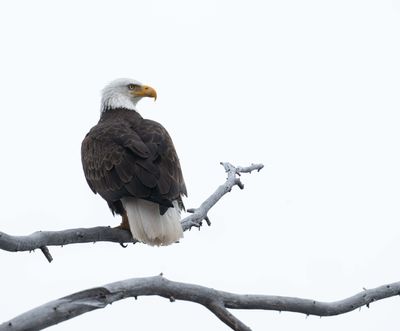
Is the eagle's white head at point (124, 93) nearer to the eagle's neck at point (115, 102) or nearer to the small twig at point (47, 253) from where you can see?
the eagle's neck at point (115, 102)

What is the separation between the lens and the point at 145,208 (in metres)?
7.03

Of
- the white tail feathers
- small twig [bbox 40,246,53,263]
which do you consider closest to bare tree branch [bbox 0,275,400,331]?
small twig [bbox 40,246,53,263]

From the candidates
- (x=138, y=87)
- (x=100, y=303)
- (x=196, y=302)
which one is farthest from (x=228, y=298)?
(x=138, y=87)

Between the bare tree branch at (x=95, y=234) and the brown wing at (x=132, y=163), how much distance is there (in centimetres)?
33

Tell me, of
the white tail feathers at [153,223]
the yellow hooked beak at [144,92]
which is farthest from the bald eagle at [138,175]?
the yellow hooked beak at [144,92]

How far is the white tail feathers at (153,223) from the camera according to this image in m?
6.74

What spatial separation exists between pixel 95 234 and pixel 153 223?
895mm

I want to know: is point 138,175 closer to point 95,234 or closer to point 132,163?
point 132,163

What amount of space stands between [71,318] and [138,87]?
214 inches

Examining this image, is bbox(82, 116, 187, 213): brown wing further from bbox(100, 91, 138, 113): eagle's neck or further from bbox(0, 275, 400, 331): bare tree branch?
bbox(0, 275, 400, 331): bare tree branch

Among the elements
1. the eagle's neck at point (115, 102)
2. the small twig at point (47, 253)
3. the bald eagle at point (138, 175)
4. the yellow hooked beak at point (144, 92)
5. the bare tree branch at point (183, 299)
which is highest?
the yellow hooked beak at point (144, 92)

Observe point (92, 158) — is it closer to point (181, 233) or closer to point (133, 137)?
point (133, 137)

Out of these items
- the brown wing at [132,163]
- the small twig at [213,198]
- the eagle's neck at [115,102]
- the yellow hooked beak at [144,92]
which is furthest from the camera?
the yellow hooked beak at [144,92]

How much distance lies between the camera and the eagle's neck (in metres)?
8.98
